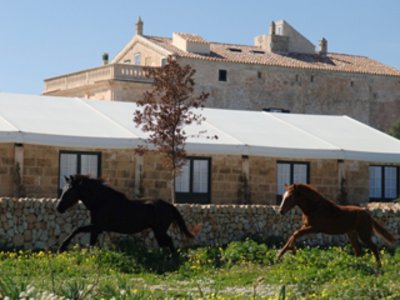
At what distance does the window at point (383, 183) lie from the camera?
3147 cm

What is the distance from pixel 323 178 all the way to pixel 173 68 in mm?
6902

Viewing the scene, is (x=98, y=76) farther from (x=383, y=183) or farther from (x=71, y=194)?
(x=71, y=194)

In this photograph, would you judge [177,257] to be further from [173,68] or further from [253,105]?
[253,105]

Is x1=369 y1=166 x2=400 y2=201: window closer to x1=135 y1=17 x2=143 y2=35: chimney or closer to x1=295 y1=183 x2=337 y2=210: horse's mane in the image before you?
x1=295 y1=183 x2=337 y2=210: horse's mane

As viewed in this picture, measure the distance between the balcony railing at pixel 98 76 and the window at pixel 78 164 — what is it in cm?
2350

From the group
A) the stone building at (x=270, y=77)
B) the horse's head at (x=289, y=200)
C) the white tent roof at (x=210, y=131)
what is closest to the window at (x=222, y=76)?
the stone building at (x=270, y=77)

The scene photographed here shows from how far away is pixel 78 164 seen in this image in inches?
1037

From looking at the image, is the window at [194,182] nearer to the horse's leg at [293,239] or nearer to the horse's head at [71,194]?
the horse's head at [71,194]

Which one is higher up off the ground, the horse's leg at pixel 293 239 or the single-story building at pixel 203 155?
the single-story building at pixel 203 155

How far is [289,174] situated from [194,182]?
3.17 meters

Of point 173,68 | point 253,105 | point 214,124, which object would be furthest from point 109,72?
point 173,68

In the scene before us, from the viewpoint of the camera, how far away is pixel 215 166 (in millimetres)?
28234

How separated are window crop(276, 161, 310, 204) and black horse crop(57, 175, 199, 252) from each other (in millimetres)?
11269

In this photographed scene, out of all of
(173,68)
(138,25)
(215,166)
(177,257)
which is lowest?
(177,257)
